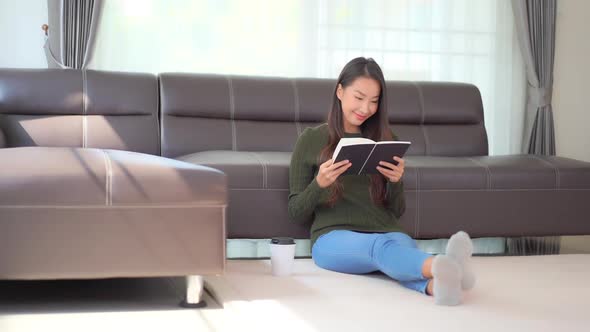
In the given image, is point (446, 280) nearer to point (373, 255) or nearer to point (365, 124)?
point (373, 255)

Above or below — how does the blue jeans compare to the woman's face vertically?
below

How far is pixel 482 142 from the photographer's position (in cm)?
454

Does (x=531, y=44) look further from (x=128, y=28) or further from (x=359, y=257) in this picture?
(x=359, y=257)

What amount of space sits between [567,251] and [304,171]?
5.12 feet

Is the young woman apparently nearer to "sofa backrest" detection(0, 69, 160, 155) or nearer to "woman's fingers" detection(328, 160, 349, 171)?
"woman's fingers" detection(328, 160, 349, 171)

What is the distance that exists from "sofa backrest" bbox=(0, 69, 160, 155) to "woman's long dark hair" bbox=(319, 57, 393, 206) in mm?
1230

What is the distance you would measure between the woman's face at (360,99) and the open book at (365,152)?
201 mm

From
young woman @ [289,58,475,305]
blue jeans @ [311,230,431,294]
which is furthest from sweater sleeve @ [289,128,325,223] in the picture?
blue jeans @ [311,230,431,294]

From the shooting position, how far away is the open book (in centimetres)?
276

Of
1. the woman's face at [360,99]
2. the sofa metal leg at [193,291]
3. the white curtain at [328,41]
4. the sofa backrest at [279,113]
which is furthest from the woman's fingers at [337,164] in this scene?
the white curtain at [328,41]

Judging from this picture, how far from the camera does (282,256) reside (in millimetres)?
2928

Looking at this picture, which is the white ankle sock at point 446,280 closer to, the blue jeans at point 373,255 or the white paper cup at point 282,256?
the blue jeans at point 373,255

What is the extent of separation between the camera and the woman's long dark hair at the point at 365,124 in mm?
3021

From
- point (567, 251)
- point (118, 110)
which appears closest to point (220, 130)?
point (118, 110)
